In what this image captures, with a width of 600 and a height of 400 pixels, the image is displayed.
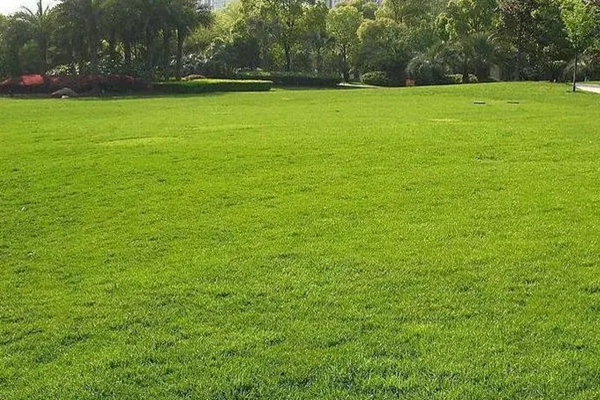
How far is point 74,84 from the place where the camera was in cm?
3484

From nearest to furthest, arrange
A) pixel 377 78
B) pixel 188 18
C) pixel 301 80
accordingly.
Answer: pixel 188 18 → pixel 301 80 → pixel 377 78

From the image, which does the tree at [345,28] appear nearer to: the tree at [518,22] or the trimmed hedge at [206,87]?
the tree at [518,22]

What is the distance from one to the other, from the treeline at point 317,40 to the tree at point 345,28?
9cm

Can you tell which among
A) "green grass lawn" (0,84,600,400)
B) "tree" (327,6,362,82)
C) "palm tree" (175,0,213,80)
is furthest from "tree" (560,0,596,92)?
"tree" (327,6,362,82)

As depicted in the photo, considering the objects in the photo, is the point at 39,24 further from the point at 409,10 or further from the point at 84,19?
the point at 409,10

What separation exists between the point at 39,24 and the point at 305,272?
135ft

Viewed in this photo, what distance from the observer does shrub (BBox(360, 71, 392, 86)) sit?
45.3 metres

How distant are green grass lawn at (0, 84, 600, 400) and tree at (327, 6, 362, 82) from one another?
43.2 m

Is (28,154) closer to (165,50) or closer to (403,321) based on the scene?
(403,321)

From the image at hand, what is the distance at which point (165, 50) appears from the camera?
139ft

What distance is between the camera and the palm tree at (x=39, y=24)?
135 ft

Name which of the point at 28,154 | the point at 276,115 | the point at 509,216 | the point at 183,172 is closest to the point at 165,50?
the point at 276,115

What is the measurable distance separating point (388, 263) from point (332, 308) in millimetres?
976

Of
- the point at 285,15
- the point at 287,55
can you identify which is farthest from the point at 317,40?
the point at 285,15
